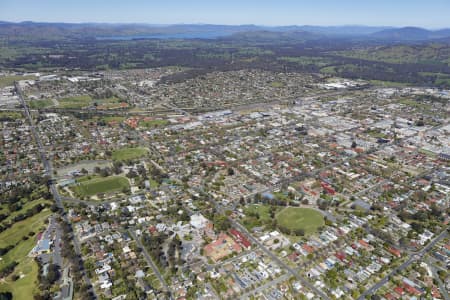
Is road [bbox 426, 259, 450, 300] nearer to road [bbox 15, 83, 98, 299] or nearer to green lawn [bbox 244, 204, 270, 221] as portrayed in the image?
green lawn [bbox 244, 204, 270, 221]

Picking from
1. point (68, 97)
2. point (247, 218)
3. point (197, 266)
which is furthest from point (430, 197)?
point (68, 97)

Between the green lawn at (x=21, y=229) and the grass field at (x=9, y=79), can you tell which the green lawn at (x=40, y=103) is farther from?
the green lawn at (x=21, y=229)

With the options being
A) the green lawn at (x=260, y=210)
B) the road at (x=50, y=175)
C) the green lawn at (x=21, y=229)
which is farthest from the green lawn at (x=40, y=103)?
the green lawn at (x=260, y=210)

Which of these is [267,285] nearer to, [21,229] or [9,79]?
[21,229]

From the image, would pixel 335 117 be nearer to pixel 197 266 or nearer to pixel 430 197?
pixel 430 197

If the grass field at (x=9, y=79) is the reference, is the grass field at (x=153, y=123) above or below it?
below

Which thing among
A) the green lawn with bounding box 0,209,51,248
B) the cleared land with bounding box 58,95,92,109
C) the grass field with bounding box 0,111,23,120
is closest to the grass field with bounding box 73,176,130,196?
A: the green lawn with bounding box 0,209,51,248
